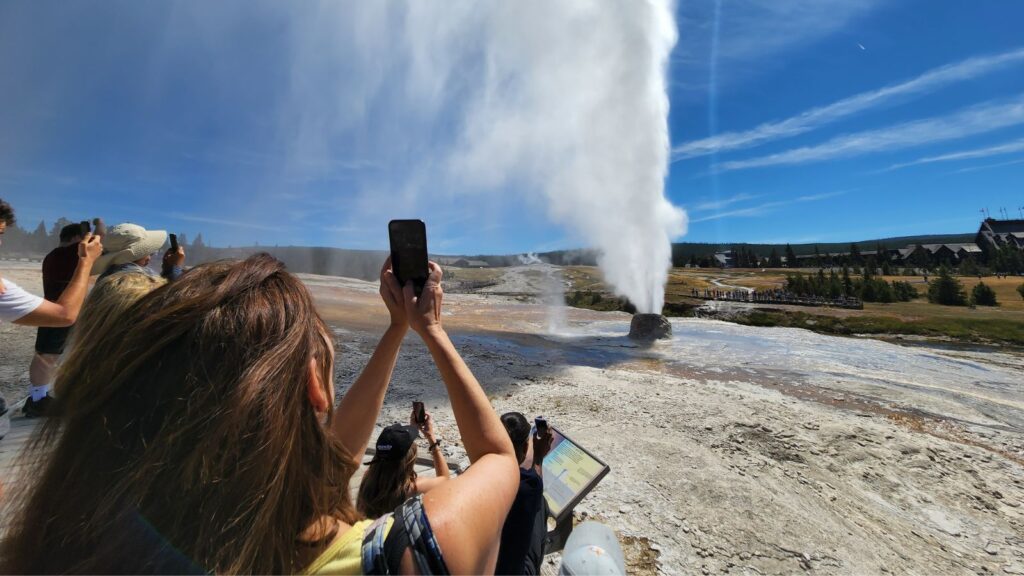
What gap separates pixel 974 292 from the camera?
30344mm

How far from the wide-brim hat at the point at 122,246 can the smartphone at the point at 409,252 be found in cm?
311

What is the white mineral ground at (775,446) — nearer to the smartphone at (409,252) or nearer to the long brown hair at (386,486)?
the long brown hair at (386,486)

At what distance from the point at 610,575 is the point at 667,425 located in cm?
494

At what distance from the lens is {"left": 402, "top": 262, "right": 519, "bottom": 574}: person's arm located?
0.84 meters

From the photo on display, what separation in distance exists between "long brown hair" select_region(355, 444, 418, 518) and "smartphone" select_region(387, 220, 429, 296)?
4.13 feet

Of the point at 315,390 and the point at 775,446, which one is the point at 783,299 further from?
the point at 315,390

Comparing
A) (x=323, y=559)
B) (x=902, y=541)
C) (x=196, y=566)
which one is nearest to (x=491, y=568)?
(x=323, y=559)

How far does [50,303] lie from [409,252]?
255 cm

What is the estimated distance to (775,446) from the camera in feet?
19.0

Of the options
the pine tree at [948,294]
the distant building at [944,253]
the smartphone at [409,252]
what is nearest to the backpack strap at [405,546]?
the smartphone at [409,252]

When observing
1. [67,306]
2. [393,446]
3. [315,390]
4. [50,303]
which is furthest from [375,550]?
[50,303]

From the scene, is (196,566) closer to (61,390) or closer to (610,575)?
(61,390)

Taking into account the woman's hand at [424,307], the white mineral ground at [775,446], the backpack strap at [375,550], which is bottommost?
the white mineral ground at [775,446]

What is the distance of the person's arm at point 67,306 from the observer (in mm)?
2500
